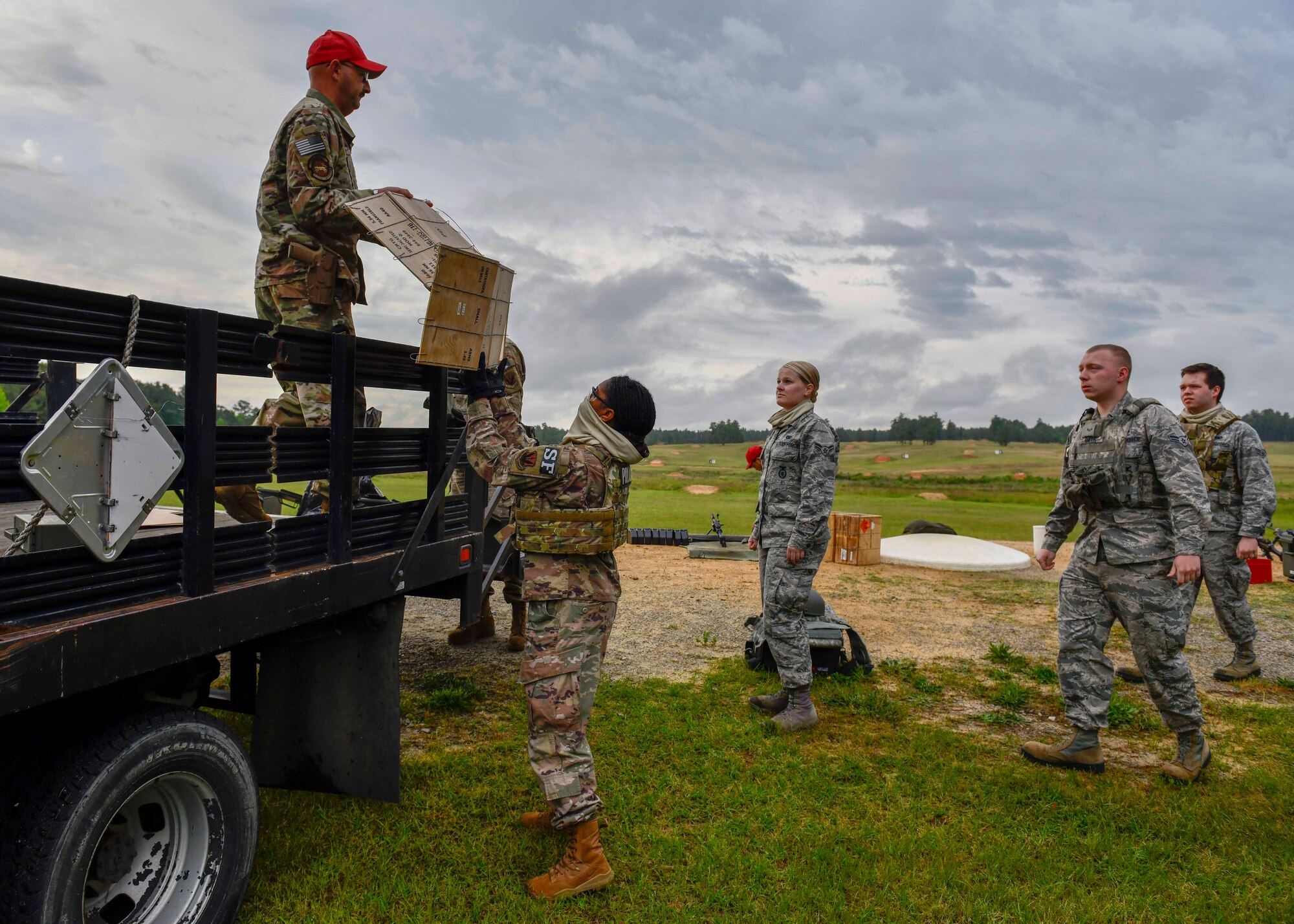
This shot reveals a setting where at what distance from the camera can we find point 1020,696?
573 centimetres

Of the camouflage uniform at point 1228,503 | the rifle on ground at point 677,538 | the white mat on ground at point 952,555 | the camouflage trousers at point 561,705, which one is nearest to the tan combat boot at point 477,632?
the camouflage trousers at point 561,705

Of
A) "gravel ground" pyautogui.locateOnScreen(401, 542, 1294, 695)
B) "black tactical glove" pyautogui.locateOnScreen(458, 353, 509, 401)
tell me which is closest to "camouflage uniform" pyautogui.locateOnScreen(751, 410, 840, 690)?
"gravel ground" pyautogui.locateOnScreen(401, 542, 1294, 695)

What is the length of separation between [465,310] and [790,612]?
3186mm

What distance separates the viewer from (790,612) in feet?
17.0

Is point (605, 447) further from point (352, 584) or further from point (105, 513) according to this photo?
point (105, 513)

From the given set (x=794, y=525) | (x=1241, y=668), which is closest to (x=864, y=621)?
(x=1241, y=668)

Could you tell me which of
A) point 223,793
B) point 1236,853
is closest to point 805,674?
point 1236,853

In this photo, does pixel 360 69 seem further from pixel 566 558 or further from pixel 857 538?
pixel 857 538

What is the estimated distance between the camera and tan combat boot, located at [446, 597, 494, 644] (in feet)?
22.3

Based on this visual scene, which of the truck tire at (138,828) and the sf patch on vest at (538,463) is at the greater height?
the sf patch on vest at (538,463)

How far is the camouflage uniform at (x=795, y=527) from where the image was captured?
16.6ft

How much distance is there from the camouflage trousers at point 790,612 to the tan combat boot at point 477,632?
105 inches

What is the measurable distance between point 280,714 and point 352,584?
0.78 m

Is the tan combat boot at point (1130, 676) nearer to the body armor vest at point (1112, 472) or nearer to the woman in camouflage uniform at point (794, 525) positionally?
the body armor vest at point (1112, 472)
